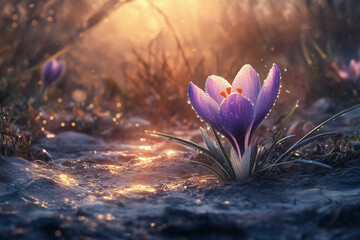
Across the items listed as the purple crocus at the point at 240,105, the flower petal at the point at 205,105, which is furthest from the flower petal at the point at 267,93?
the flower petal at the point at 205,105

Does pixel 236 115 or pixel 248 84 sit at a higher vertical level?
pixel 248 84

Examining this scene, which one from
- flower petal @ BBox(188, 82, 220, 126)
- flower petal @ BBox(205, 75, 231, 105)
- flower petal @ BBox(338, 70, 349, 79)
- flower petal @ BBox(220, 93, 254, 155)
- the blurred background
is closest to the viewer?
flower petal @ BBox(220, 93, 254, 155)

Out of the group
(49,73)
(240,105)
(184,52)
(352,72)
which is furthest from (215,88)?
(184,52)

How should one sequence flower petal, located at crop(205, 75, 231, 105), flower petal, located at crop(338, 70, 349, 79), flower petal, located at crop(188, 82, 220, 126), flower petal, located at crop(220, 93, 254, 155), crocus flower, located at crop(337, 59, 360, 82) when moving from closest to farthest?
flower petal, located at crop(220, 93, 254, 155) → flower petal, located at crop(188, 82, 220, 126) → flower petal, located at crop(205, 75, 231, 105) → crocus flower, located at crop(337, 59, 360, 82) → flower petal, located at crop(338, 70, 349, 79)

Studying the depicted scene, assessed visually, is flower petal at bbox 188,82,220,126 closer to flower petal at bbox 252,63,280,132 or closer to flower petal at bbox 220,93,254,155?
flower petal at bbox 220,93,254,155

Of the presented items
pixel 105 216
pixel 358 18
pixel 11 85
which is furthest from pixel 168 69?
pixel 105 216

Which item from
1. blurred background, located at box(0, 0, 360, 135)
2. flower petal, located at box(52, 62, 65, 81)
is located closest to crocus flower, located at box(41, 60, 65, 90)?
flower petal, located at box(52, 62, 65, 81)

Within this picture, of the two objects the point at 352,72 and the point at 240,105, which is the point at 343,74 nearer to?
the point at 352,72

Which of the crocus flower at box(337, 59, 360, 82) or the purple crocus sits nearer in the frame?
the purple crocus
